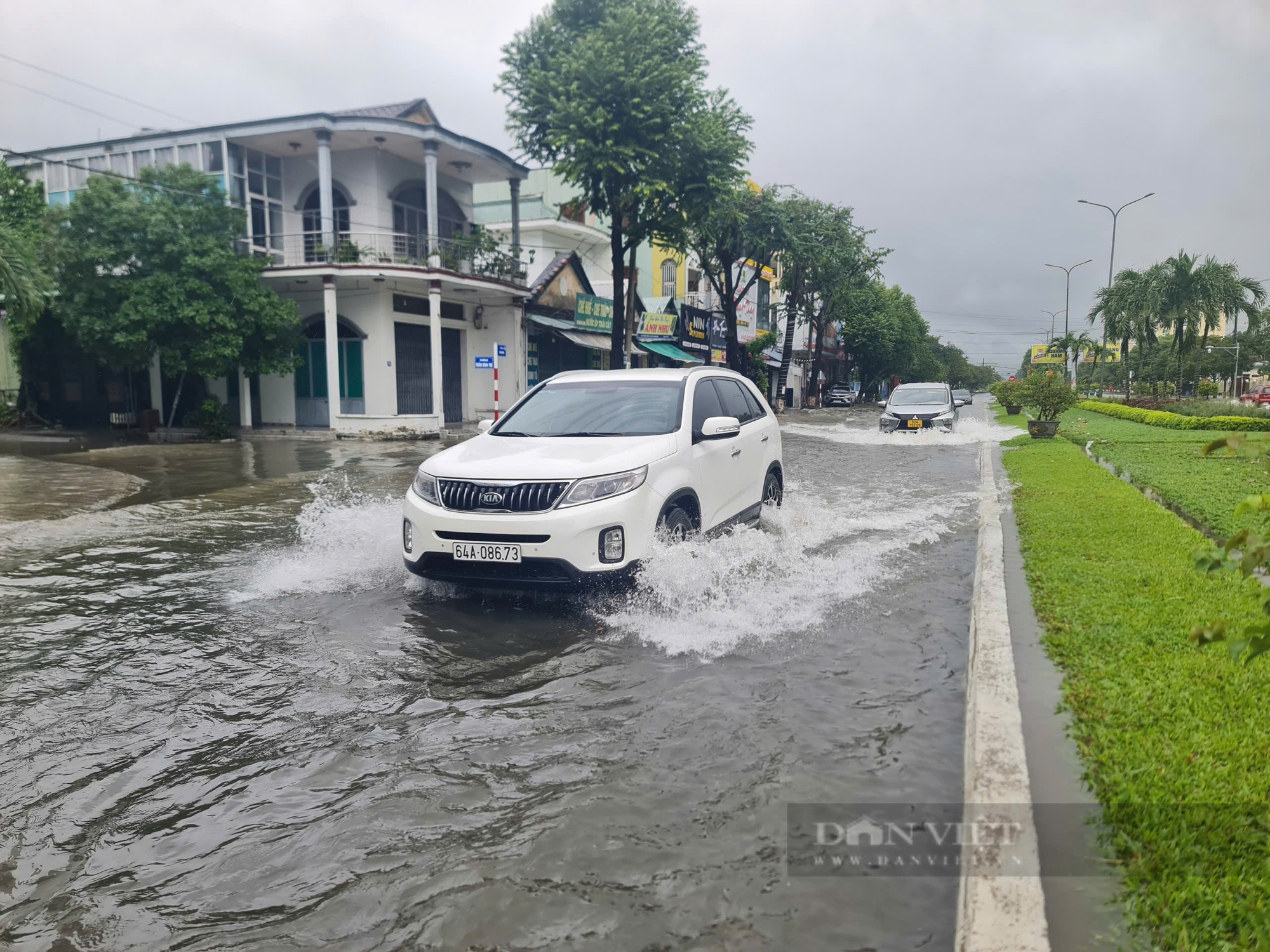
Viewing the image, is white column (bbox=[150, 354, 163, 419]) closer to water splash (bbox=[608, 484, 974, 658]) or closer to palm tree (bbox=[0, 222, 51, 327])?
palm tree (bbox=[0, 222, 51, 327])

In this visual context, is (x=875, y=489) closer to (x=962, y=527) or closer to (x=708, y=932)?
(x=962, y=527)

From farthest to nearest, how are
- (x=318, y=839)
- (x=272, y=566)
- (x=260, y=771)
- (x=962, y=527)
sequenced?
1. (x=962, y=527)
2. (x=272, y=566)
3. (x=260, y=771)
4. (x=318, y=839)

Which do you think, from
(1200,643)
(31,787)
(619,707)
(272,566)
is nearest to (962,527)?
(619,707)

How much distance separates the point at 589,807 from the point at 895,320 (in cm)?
7142

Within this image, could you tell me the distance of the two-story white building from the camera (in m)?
24.4

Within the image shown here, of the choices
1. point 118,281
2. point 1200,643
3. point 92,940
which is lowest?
point 92,940

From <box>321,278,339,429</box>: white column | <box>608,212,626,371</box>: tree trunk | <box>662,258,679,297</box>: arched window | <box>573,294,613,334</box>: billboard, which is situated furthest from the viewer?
<box>662,258,679,297</box>: arched window

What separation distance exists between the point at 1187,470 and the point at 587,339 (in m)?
22.9

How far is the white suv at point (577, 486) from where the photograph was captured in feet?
18.0

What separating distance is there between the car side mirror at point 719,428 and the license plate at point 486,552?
1.86m

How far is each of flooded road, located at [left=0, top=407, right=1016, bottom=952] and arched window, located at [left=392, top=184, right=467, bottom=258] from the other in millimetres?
20566

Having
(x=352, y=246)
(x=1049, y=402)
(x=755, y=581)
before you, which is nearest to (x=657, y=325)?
(x=352, y=246)

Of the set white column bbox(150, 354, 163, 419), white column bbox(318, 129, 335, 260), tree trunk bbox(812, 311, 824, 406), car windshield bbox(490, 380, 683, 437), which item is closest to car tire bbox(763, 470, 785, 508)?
car windshield bbox(490, 380, 683, 437)

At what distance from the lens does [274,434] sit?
2511 centimetres
